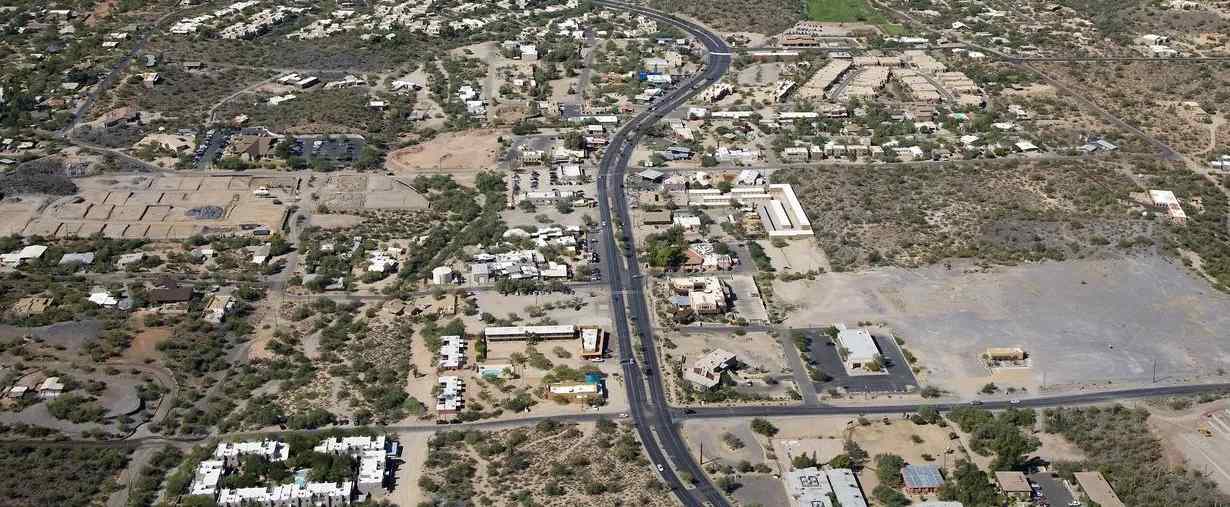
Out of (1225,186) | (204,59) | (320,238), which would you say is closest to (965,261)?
(1225,186)

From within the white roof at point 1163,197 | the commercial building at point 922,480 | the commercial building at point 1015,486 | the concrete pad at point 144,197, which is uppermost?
the commercial building at point 1015,486

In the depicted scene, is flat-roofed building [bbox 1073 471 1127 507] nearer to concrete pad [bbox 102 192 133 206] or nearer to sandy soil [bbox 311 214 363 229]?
sandy soil [bbox 311 214 363 229]

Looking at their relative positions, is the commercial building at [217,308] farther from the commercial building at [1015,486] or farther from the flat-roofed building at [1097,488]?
the flat-roofed building at [1097,488]

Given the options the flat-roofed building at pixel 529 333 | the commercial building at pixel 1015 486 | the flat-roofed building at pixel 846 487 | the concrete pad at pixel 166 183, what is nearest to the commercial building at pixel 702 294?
the flat-roofed building at pixel 529 333

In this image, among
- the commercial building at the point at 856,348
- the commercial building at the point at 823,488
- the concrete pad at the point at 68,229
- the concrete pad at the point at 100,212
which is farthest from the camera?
the concrete pad at the point at 100,212

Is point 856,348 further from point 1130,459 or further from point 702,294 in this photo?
point 1130,459
